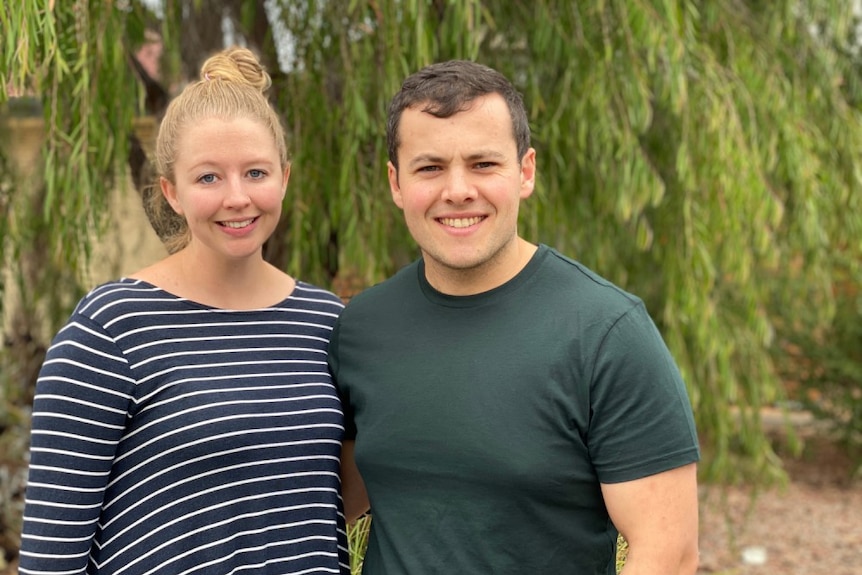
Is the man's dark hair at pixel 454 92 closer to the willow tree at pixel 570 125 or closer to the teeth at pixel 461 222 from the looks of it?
the teeth at pixel 461 222

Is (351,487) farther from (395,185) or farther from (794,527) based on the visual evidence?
(794,527)

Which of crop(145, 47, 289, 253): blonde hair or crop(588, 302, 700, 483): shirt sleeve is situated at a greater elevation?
crop(145, 47, 289, 253): blonde hair

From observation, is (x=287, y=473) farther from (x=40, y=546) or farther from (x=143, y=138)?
(x=143, y=138)

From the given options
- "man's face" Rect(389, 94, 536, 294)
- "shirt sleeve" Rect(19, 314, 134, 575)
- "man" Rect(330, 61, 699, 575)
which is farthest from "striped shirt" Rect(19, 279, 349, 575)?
"man's face" Rect(389, 94, 536, 294)

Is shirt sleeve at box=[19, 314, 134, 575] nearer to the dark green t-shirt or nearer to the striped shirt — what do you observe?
the striped shirt

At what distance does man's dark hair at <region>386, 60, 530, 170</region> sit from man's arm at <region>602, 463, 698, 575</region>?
639 millimetres

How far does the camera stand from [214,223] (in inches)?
74.6

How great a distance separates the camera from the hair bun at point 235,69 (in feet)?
6.56

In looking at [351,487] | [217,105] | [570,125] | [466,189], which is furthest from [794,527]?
[217,105]

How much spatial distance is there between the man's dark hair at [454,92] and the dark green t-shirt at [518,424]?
0.26m

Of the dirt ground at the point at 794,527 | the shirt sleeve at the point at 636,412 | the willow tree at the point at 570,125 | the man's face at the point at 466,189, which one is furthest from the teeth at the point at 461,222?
the dirt ground at the point at 794,527

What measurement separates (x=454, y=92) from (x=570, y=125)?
1875 mm

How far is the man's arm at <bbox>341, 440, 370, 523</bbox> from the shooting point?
2.02 m

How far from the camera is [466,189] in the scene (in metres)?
1.75
